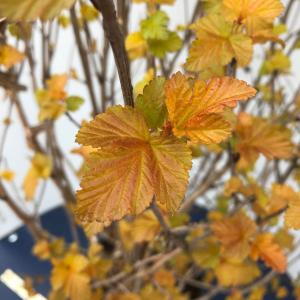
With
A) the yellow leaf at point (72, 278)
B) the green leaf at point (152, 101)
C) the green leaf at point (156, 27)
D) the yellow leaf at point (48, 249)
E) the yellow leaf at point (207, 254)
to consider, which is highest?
the green leaf at point (156, 27)

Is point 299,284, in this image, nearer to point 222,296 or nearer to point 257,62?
point 222,296

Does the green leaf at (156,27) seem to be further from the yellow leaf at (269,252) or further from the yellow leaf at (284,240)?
the yellow leaf at (284,240)

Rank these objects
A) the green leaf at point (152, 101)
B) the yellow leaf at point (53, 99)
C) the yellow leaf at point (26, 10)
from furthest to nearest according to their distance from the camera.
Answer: the yellow leaf at point (53, 99), the green leaf at point (152, 101), the yellow leaf at point (26, 10)

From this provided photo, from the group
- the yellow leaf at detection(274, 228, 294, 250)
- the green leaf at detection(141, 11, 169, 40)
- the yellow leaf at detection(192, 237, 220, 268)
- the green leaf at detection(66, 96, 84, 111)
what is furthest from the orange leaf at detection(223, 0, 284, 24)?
the yellow leaf at detection(274, 228, 294, 250)

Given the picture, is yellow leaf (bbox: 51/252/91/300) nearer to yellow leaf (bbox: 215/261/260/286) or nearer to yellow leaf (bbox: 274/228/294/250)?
yellow leaf (bbox: 215/261/260/286)

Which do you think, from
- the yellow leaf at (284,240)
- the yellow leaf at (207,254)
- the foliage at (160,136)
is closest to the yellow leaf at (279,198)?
the foliage at (160,136)

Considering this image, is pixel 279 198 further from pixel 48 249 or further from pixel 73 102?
pixel 48 249

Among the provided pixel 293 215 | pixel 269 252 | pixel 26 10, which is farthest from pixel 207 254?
pixel 26 10

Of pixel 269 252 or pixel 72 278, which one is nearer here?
pixel 269 252
